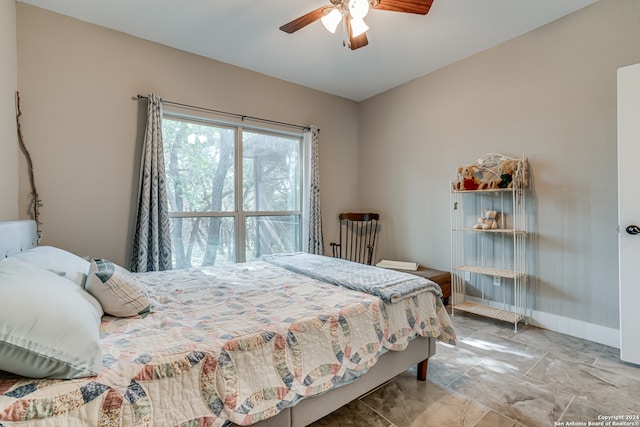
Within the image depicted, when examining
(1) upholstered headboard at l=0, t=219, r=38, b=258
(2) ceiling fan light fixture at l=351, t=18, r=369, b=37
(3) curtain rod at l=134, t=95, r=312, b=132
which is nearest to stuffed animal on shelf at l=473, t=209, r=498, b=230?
(2) ceiling fan light fixture at l=351, t=18, r=369, b=37

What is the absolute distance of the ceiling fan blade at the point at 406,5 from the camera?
1946 mm

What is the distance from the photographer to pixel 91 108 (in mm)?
2670

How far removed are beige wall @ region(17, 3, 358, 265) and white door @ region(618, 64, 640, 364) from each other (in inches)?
138

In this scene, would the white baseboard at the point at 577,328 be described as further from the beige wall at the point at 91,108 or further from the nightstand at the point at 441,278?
the beige wall at the point at 91,108

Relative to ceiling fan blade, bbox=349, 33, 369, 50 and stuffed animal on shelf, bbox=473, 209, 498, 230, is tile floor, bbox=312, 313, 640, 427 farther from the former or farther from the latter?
ceiling fan blade, bbox=349, 33, 369, 50

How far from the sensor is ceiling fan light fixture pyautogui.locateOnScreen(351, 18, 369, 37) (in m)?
2.06

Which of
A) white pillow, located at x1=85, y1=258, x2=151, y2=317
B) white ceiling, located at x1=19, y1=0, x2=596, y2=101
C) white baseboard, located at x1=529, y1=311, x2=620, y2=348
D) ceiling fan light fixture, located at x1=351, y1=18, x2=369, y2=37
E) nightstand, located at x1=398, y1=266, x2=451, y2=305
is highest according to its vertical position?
white ceiling, located at x1=19, y1=0, x2=596, y2=101

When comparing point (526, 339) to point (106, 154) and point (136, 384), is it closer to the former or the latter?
point (136, 384)

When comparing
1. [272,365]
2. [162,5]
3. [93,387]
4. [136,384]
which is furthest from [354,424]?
[162,5]

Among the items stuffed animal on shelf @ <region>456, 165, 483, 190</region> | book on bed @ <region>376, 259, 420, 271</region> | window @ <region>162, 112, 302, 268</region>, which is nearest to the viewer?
stuffed animal on shelf @ <region>456, 165, 483, 190</region>

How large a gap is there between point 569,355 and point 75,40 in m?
4.80

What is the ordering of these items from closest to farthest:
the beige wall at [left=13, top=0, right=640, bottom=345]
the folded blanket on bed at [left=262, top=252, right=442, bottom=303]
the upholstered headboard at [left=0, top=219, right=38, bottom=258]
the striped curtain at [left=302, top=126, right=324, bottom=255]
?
the upholstered headboard at [left=0, top=219, right=38, bottom=258], the folded blanket on bed at [left=262, top=252, right=442, bottom=303], the beige wall at [left=13, top=0, right=640, bottom=345], the striped curtain at [left=302, top=126, right=324, bottom=255]

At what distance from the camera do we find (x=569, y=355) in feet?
7.48

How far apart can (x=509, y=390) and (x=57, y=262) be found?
8.80ft
